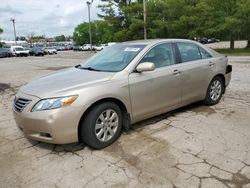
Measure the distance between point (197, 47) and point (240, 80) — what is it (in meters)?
3.95

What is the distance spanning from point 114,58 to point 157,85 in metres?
0.90

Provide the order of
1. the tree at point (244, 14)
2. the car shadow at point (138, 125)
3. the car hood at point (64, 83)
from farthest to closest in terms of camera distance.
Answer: the tree at point (244, 14) < the car shadow at point (138, 125) < the car hood at point (64, 83)

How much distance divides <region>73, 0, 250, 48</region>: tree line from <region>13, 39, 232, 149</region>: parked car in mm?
20074

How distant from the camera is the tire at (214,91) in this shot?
5.10 metres

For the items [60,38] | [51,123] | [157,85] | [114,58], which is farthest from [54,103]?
[60,38]

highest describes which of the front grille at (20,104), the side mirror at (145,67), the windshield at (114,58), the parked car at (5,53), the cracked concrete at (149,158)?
the parked car at (5,53)

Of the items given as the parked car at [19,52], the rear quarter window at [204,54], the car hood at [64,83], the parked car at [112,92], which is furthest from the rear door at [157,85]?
the parked car at [19,52]

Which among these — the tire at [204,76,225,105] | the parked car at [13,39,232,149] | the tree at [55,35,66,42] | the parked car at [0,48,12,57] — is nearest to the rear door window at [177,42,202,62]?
the parked car at [13,39,232,149]

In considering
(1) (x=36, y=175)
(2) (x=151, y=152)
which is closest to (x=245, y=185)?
(2) (x=151, y=152)

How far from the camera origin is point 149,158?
10.4ft

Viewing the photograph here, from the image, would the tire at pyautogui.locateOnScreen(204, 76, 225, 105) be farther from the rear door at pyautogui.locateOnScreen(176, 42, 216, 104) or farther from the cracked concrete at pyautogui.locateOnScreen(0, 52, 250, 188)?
the cracked concrete at pyautogui.locateOnScreen(0, 52, 250, 188)

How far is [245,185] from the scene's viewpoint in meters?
2.56

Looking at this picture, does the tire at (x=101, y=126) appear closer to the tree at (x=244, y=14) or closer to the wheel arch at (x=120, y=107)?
the wheel arch at (x=120, y=107)

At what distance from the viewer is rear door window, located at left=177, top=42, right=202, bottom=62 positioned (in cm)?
454
